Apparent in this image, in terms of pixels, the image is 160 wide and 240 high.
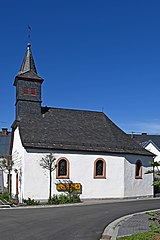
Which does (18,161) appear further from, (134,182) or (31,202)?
(134,182)

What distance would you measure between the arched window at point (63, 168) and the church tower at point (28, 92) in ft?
Answer: 16.5

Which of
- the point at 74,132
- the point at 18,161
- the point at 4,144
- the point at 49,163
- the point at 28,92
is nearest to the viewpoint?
the point at 49,163

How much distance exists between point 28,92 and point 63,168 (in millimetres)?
7441

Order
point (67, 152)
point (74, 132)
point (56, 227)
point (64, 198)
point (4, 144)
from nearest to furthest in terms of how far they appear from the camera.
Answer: point (56, 227) → point (64, 198) → point (67, 152) → point (74, 132) → point (4, 144)

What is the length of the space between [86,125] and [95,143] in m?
2.79

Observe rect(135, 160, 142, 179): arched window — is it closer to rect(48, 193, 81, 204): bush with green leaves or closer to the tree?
rect(48, 193, 81, 204): bush with green leaves

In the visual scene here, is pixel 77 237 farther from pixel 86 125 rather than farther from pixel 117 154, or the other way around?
pixel 86 125

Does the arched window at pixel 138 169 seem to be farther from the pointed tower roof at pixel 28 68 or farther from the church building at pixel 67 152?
the pointed tower roof at pixel 28 68

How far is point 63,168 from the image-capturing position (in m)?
27.2

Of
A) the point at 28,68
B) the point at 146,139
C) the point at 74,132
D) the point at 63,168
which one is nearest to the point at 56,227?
the point at 63,168

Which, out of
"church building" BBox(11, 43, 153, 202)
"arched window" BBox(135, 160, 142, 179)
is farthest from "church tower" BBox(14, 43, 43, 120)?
"arched window" BBox(135, 160, 142, 179)

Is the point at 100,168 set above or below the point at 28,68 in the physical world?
below

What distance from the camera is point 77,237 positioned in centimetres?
1095

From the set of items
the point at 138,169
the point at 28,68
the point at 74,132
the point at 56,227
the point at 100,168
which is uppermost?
the point at 28,68
